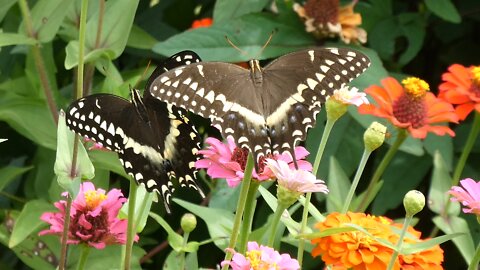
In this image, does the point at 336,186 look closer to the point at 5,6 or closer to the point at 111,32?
the point at 111,32

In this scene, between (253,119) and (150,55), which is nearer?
(253,119)

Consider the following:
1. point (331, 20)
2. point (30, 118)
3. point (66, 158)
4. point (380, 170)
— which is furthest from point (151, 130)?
point (331, 20)

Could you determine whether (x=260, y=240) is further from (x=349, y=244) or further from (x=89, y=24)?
(x=89, y=24)

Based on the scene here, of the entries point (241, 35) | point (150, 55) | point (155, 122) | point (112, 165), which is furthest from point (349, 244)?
point (150, 55)

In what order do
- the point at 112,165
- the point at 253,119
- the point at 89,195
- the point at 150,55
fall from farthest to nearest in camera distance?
the point at 150,55 < the point at 112,165 < the point at 89,195 < the point at 253,119

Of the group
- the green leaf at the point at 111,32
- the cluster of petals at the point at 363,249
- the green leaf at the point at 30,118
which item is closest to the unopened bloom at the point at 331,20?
the green leaf at the point at 111,32

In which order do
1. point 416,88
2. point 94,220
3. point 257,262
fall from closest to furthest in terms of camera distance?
point 257,262
point 94,220
point 416,88

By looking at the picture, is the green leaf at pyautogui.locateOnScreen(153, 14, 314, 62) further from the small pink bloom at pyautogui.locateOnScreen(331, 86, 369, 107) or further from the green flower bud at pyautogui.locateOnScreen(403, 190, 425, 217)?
the green flower bud at pyautogui.locateOnScreen(403, 190, 425, 217)
